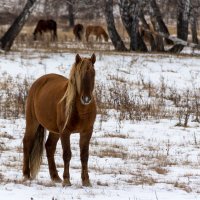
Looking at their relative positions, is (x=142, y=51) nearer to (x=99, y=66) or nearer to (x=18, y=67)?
(x=99, y=66)

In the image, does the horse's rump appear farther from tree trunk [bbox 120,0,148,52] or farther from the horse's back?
the horse's back

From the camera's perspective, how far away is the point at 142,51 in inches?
1086

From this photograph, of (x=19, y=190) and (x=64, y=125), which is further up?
(x=64, y=125)

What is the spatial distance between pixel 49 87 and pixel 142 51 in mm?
20018

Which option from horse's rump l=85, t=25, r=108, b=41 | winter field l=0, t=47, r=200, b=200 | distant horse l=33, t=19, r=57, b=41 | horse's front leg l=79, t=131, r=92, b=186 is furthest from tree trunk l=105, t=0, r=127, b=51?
horse's front leg l=79, t=131, r=92, b=186

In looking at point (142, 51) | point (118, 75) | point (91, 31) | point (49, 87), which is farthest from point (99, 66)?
point (91, 31)

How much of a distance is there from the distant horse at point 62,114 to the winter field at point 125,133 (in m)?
0.28

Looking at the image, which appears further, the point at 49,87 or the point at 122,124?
the point at 122,124

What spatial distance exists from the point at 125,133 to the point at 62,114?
474cm

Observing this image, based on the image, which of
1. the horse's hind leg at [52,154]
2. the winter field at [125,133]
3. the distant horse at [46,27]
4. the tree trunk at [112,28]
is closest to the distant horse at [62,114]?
the horse's hind leg at [52,154]

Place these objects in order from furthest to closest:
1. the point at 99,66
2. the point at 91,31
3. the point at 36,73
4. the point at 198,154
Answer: the point at 91,31 < the point at 99,66 < the point at 36,73 < the point at 198,154

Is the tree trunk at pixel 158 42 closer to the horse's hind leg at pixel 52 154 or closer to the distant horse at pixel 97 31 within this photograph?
the distant horse at pixel 97 31

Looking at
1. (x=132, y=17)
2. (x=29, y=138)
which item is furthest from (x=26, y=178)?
(x=132, y=17)

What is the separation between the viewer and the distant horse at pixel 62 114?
23.0 feet
